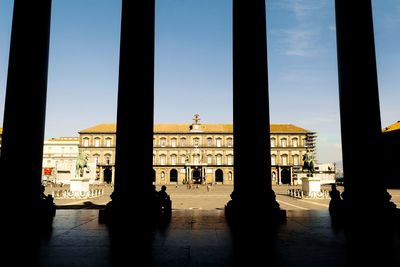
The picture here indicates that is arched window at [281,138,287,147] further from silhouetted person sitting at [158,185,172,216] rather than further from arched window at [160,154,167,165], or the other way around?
silhouetted person sitting at [158,185,172,216]

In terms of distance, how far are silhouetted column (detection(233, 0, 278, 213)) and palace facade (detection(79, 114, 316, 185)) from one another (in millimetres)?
81048

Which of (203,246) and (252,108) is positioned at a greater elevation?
(252,108)

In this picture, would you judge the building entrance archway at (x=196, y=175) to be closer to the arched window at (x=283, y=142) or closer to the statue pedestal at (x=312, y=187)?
the arched window at (x=283, y=142)

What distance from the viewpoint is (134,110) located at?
10164mm

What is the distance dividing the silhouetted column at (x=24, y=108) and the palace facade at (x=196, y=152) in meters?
81.8

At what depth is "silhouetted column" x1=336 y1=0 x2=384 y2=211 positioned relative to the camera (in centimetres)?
942

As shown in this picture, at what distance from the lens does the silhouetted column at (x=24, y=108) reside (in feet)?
30.6

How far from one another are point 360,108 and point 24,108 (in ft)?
34.0

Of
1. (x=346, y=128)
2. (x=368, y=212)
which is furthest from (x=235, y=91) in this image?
(x=368, y=212)

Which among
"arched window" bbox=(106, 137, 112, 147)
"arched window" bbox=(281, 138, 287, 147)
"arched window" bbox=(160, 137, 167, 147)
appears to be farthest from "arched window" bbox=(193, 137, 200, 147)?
"arched window" bbox=(281, 138, 287, 147)

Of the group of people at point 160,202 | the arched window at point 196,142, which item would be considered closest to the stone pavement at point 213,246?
the group of people at point 160,202

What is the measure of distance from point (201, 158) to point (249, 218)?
82859mm

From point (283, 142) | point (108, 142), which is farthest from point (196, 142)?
point (108, 142)

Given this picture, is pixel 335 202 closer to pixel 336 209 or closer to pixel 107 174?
pixel 336 209
